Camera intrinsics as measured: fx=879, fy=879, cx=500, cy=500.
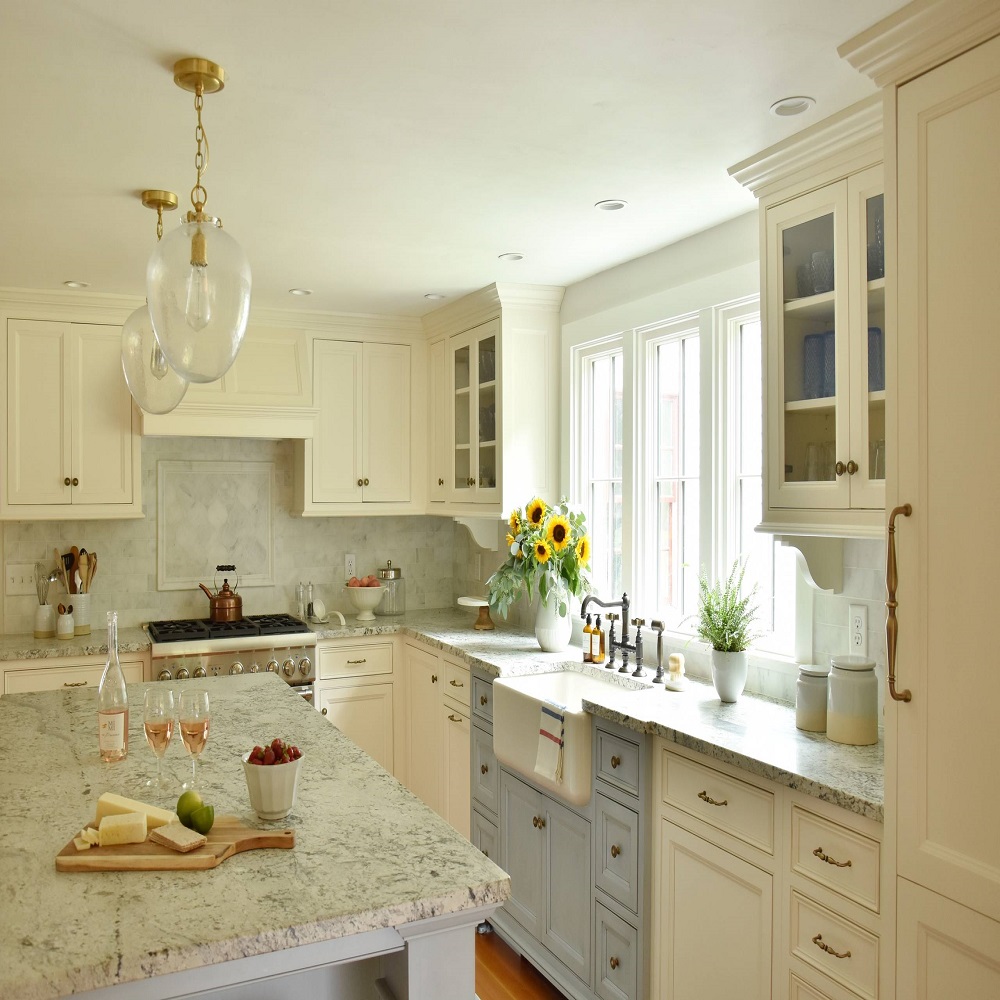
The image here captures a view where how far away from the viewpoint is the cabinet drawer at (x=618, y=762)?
2609 millimetres

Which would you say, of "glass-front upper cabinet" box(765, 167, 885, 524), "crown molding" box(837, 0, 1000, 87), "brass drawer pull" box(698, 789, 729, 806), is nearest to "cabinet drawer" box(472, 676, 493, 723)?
"brass drawer pull" box(698, 789, 729, 806)

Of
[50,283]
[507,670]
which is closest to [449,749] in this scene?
[507,670]

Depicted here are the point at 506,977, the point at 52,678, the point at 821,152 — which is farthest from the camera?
the point at 52,678

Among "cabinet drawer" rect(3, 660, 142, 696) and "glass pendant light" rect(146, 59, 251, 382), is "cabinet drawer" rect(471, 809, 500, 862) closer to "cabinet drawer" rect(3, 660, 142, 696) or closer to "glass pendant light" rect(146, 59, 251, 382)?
"cabinet drawer" rect(3, 660, 142, 696)

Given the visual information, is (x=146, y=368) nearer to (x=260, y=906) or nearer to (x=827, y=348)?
(x=260, y=906)

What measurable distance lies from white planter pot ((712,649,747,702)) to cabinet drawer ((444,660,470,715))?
4.36ft

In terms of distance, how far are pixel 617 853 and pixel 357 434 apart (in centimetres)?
269

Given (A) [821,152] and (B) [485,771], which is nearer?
(A) [821,152]

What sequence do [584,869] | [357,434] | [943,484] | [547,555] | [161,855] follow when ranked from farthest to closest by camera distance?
[357,434] → [547,555] → [584,869] → [943,484] → [161,855]

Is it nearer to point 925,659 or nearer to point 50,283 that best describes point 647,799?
point 925,659

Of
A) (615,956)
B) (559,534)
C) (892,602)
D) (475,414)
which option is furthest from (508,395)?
(892,602)

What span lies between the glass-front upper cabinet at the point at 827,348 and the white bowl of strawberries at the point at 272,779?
4.74 ft

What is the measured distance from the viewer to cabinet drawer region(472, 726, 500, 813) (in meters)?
3.48

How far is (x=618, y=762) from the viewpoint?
2674mm
